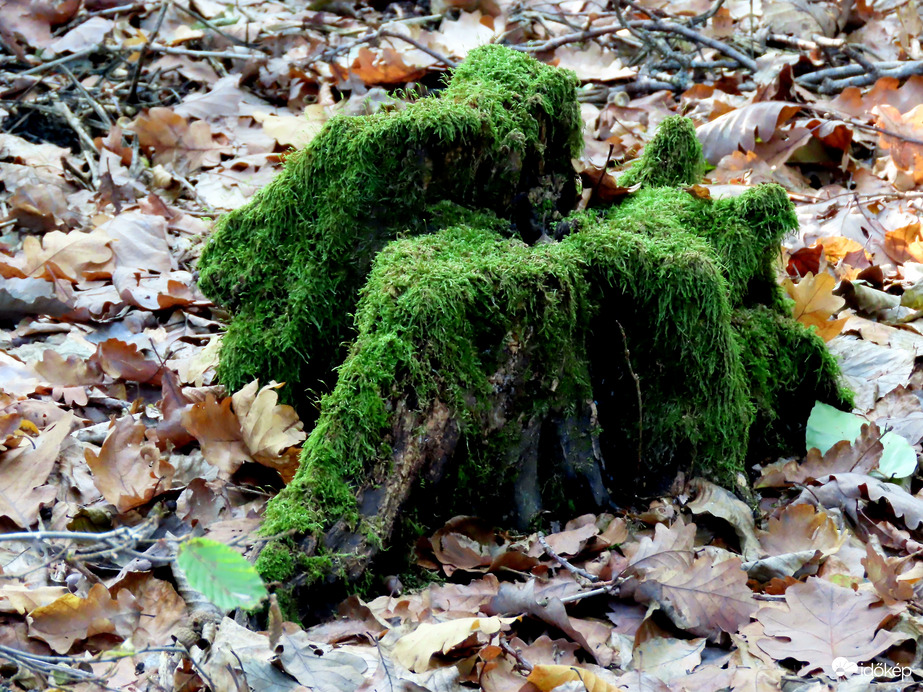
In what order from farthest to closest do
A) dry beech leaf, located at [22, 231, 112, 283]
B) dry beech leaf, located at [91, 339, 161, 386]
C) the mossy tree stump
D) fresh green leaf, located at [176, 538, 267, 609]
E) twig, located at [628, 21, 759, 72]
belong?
1. twig, located at [628, 21, 759, 72]
2. dry beech leaf, located at [22, 231, 112, 283]
3. dry beech leaf, located at [91, 339, 161, 386]
4. the mossy tree stump
5. fresh green leaf, located at [176, 538, 267, 609]

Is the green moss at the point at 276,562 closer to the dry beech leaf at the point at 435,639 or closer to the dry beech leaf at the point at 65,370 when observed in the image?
the dry beech leaf at the point at 435,639

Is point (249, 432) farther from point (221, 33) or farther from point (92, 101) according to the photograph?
point (221, 33)

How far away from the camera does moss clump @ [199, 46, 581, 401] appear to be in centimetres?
306

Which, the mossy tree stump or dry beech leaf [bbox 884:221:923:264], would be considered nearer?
the mossy tree stump

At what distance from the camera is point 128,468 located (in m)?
2.89

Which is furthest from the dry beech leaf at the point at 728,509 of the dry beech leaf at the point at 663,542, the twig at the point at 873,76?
the twig at the point at 873,76

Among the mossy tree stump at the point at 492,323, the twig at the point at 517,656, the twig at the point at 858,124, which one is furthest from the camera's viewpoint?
the twig at the point at 858,124

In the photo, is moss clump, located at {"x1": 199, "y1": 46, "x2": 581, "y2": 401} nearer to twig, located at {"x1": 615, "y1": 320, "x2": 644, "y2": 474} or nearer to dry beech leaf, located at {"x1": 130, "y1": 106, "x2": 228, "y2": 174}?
twig, located at {"x1": 615, "y1": 320, "x2": 644, "y2": 474}

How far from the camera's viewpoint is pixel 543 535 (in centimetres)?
283

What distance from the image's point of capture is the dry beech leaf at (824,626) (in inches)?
89.4

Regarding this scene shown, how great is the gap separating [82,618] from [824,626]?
2081mm

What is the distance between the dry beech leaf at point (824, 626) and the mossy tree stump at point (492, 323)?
693 mm

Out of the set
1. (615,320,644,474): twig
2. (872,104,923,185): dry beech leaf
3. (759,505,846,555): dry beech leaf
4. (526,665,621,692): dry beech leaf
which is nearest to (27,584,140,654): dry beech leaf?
(526,665,621,692): dry beech leaf

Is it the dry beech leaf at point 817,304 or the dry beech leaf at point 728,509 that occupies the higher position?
the dry beech leaf at point 817,304
